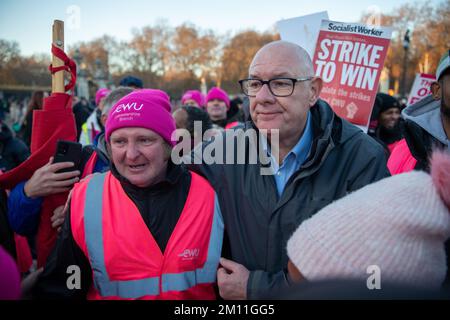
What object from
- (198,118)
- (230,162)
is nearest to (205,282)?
(230,162)

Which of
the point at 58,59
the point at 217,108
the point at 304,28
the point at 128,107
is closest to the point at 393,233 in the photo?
the point at 128,107

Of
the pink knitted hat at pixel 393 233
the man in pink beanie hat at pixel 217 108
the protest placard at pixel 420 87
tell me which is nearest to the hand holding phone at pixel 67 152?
the pink knitted hat at pixel 393 233

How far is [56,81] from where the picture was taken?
2150 millimetres

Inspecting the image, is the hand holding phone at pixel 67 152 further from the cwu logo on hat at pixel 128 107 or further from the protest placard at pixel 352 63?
the protest placard at pixel 352 63

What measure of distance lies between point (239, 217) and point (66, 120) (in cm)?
117

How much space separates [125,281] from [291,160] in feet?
3.65

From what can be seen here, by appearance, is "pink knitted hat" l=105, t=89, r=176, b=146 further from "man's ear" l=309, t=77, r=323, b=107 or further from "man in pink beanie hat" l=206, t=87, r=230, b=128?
"man in pink beanie hat" l=206, t=87, r=230, b=128

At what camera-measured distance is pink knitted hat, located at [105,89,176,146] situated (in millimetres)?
1918

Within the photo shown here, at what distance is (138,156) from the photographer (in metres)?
1.91

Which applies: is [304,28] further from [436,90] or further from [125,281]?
[125,281]

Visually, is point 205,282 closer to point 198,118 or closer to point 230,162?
point 230,162

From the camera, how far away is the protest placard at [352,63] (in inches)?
130

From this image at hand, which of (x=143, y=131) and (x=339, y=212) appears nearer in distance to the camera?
(x=339, y=212)

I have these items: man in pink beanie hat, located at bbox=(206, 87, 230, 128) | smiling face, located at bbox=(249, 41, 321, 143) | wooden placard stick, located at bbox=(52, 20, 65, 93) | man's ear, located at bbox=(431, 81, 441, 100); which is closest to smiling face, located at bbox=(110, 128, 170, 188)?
wooden placard stick, located at bbox=(52, 20, 65, 93)
